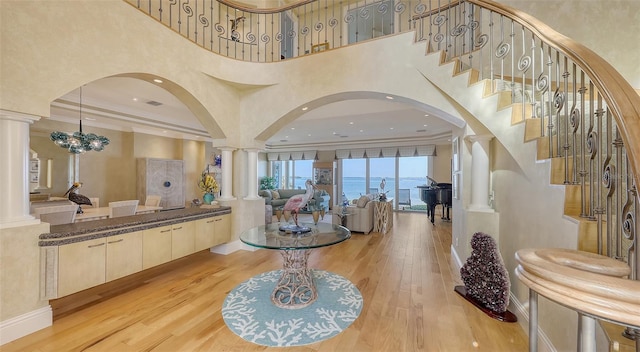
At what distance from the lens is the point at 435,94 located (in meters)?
3.06

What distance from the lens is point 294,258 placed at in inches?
109

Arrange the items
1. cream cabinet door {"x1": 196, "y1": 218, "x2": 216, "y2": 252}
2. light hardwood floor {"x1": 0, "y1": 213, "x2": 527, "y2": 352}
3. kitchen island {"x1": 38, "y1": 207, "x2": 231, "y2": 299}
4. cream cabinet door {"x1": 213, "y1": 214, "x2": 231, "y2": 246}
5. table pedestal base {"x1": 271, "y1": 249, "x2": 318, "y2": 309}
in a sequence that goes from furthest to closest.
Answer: cream cabinet door {"x1": 213, "y1": 214, "x2": 231, "y2": 246}, cream cabinet door {"x1": 196, "y1": 218, "x2": 216, "y2": 252}, table pedestal base {"x1": 271, "y1": 249, "x2": 318, "y2": 309}, kitchen island {"x1": 38, "y1": 207, "x2": 231, "y2": 299}, light hardwood floor {"x1": 0, "y1": 213, "x2": 527, "y2": 352}

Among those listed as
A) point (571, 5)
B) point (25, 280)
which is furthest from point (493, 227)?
point (25, 280)

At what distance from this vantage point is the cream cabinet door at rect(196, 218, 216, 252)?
12.2ft

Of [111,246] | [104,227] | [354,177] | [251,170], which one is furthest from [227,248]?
[354,177]

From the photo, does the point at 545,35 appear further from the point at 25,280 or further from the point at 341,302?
the point at 25,280

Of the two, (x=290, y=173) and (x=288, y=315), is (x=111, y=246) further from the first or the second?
(x=290, y=173)

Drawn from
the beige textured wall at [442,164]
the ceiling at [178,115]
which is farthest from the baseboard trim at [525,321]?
the beige textured wall at [442,164]

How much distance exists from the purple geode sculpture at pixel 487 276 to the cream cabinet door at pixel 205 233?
3.64 meters

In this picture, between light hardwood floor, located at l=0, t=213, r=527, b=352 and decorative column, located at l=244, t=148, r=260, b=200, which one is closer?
light hardwood floor, located at l=0, t=213, r=527, b=352

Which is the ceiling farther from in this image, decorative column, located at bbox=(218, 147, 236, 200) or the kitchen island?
the kitchen island

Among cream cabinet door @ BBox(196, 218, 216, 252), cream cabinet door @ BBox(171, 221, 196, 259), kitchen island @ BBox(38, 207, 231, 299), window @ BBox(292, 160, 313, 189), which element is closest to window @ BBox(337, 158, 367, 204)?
window @ BBox(292, 160, 313, 189)

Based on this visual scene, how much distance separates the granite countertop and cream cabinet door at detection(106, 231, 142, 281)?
0.25ft

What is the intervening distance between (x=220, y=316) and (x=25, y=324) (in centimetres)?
163
